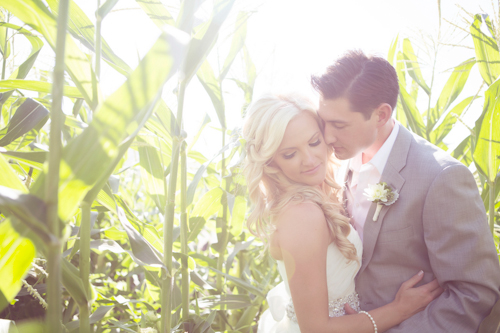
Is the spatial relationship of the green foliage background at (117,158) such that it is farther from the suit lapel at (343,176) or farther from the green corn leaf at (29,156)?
the suit lapel at (343,176)

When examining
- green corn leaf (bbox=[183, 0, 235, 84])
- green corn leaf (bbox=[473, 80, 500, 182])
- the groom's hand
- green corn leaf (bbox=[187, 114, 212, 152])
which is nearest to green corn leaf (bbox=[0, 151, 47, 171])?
green corn leaf (bbox=[183, 0, 235, 84])

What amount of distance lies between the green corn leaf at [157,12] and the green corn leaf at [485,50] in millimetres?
1387

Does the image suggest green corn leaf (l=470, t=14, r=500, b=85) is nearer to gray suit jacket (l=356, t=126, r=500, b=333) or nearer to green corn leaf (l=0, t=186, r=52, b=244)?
gray suit jacket (l=356, t=126, r=500, b=333)

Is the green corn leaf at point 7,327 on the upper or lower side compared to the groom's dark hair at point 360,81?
lower

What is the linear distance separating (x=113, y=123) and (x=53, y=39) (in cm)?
31

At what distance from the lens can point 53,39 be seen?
2.19 ft

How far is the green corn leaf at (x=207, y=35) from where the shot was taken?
842 millimetres

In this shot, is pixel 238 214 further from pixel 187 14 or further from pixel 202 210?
pixel 187 14

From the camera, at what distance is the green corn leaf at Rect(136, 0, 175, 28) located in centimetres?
99

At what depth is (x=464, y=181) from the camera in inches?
50.5

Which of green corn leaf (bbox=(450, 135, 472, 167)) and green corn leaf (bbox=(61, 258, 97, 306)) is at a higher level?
green corn leaf (bbox=(61, 258, 97, 306))

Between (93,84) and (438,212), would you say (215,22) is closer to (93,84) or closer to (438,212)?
(93,84)

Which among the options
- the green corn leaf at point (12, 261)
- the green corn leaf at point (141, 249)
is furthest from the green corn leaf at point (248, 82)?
the green corn leaf at point (12, 261)

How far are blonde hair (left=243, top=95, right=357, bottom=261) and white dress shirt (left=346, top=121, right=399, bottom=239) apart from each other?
0.08 metres
